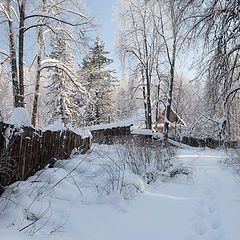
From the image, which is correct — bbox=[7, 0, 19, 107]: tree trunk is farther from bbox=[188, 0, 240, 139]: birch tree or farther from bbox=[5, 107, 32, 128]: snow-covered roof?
bbox=[188, 0, 240, 139]: birch tree

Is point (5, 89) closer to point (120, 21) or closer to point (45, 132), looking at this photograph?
point (45, 132)

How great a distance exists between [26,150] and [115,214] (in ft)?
5.55

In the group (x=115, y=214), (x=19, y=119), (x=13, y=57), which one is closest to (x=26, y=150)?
(x=19, y=119)

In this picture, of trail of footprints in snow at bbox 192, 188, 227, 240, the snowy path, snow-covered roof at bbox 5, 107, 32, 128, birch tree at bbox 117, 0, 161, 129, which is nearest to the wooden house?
birch tree at bbox 117, 0, 161, 129

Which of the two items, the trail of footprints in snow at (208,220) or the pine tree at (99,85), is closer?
the trail of footprints in snow at (208,220)

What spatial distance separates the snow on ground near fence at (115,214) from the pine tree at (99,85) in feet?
53.1

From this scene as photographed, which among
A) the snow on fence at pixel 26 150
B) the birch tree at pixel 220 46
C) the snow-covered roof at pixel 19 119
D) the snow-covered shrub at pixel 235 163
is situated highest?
the birch tree at pixel 220 46

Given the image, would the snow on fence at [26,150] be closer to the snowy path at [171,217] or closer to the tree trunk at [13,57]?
the snowy path at [171,217]

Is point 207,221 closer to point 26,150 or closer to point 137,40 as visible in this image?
point 26,150

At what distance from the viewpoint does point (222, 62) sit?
378 centimetres

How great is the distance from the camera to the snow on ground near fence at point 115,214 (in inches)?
63.1

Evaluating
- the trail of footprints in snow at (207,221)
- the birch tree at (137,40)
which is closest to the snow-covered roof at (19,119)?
the trail of footprints in snow at (207,221)

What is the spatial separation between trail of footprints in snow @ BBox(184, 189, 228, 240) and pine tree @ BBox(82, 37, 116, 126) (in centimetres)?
1656

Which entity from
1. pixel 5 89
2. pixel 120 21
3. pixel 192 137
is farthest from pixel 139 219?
pixel 192 137
